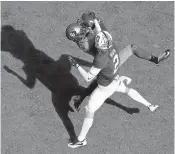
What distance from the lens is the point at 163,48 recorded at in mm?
9828

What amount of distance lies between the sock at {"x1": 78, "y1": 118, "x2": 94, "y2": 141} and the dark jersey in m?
0.71

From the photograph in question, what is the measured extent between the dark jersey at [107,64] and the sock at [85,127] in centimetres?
71

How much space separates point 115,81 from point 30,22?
315 centimetres

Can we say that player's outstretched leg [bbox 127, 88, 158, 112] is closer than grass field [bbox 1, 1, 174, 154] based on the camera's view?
Yes

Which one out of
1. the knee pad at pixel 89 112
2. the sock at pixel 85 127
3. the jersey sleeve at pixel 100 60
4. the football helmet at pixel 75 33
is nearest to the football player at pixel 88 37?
the football helmet at pixel 75 33

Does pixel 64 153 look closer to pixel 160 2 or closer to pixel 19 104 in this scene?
pixel 19 104

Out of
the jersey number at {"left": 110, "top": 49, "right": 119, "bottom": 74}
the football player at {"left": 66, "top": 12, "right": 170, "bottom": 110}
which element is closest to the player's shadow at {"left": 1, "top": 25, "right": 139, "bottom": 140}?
the football player at {"left": 66, "top": 12, "right": 170, "bottom": 110}

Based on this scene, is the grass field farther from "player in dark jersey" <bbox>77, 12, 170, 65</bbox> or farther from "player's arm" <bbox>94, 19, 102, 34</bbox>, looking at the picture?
"player's arm" <bbox>94, 19, 102, 34</bbox>

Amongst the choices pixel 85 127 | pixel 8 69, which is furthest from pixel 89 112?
pixel 8 69

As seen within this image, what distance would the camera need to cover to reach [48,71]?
9.55 meters

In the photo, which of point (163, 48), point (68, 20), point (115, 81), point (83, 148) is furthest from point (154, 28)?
point (83, 148)

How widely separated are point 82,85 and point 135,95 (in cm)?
135

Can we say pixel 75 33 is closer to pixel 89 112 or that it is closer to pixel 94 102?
pixel 94 102

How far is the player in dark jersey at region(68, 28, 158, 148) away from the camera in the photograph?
7.38 meters
